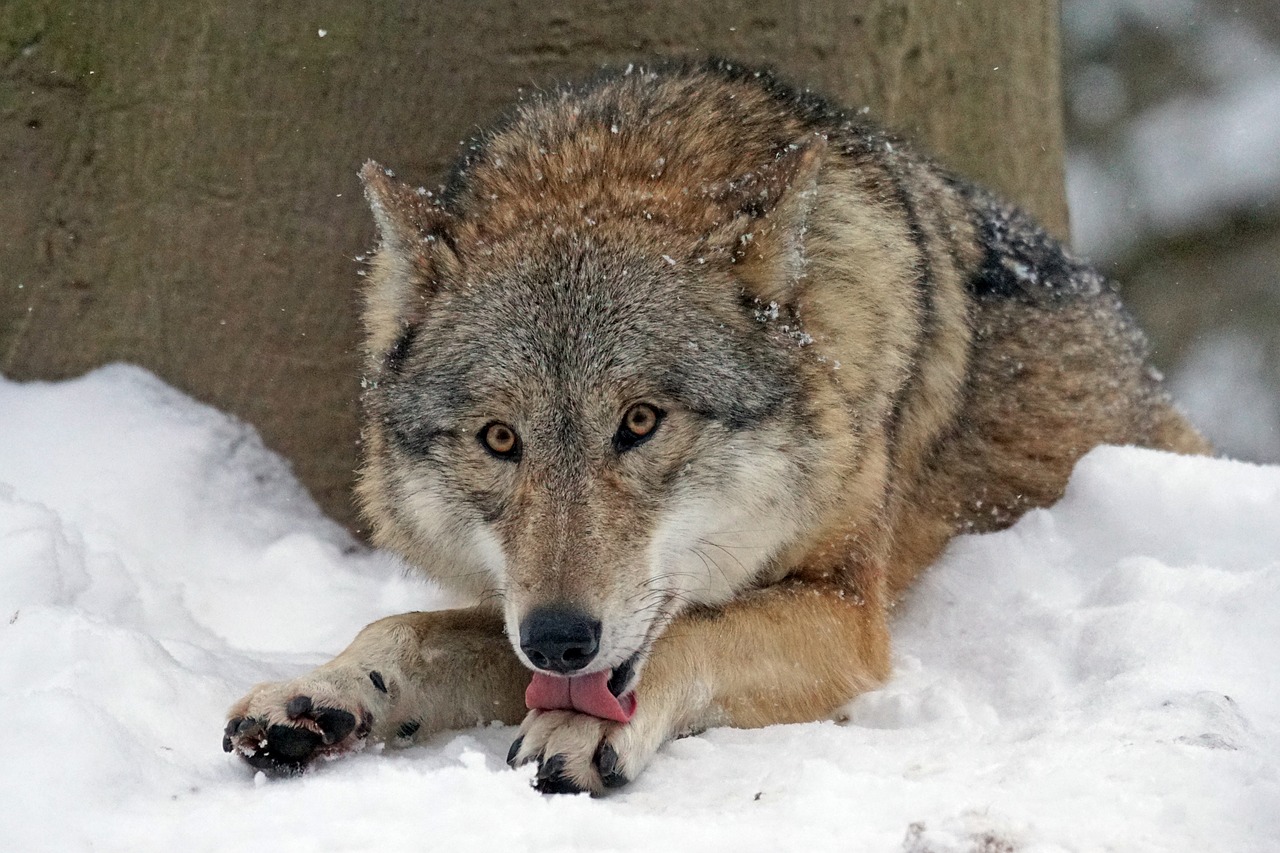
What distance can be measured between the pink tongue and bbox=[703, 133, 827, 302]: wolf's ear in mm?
1215

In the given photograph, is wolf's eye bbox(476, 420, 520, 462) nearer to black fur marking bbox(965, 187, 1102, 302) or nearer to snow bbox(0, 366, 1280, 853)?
snow bbox(0, 366, 1280, 853)

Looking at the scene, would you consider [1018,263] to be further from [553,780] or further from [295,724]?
[295,724]

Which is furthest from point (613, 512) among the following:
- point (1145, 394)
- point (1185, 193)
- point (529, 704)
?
point (1185, 193)

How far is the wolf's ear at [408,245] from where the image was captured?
3777mm

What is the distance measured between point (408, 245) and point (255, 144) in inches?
73.9

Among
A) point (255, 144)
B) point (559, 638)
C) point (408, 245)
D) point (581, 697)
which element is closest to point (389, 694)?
point (581, 697)

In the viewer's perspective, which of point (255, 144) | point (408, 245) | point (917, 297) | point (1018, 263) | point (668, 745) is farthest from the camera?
point (255, 144)

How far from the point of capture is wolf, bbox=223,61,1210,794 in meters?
3.27

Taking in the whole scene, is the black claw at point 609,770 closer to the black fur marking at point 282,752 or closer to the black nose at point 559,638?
the black nose at point 559,638

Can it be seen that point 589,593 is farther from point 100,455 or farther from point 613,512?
point 100,455

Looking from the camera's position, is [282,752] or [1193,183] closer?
[282,752]

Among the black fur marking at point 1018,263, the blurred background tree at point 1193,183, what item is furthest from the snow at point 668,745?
the blurred background tree at point 1193,183

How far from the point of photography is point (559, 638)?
9.97 ft

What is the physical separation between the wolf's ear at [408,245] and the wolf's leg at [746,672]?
48.0 inches
